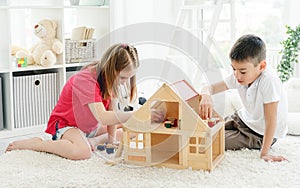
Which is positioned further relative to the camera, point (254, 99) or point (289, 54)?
point (289, 54)

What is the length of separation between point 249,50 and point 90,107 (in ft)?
2.48

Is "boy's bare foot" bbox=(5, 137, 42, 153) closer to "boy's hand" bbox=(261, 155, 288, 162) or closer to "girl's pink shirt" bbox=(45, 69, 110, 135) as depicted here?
"girl's pink shirt" bbox=(45, 69, 110, 135)

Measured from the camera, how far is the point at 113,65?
204 centimetres

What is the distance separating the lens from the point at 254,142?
7.11 ft

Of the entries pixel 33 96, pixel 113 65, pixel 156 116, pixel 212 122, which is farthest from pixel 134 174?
pixel 33 96

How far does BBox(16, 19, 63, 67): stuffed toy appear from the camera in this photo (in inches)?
120

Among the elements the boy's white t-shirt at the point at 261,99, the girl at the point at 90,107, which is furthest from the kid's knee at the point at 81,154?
the boy's white t-shirt at the point at 261,99

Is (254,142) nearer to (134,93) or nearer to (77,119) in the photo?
(134,93)

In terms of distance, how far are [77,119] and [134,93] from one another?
0.31 meters

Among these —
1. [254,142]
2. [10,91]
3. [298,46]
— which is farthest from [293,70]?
[10,91]

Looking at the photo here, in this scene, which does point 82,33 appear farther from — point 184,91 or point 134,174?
point 134,174

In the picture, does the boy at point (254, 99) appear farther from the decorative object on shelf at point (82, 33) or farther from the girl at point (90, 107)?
the decorative object on shelf at point (82, 33)

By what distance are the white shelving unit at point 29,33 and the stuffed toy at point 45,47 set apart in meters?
0.05

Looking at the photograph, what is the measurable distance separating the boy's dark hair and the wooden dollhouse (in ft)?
0.83
